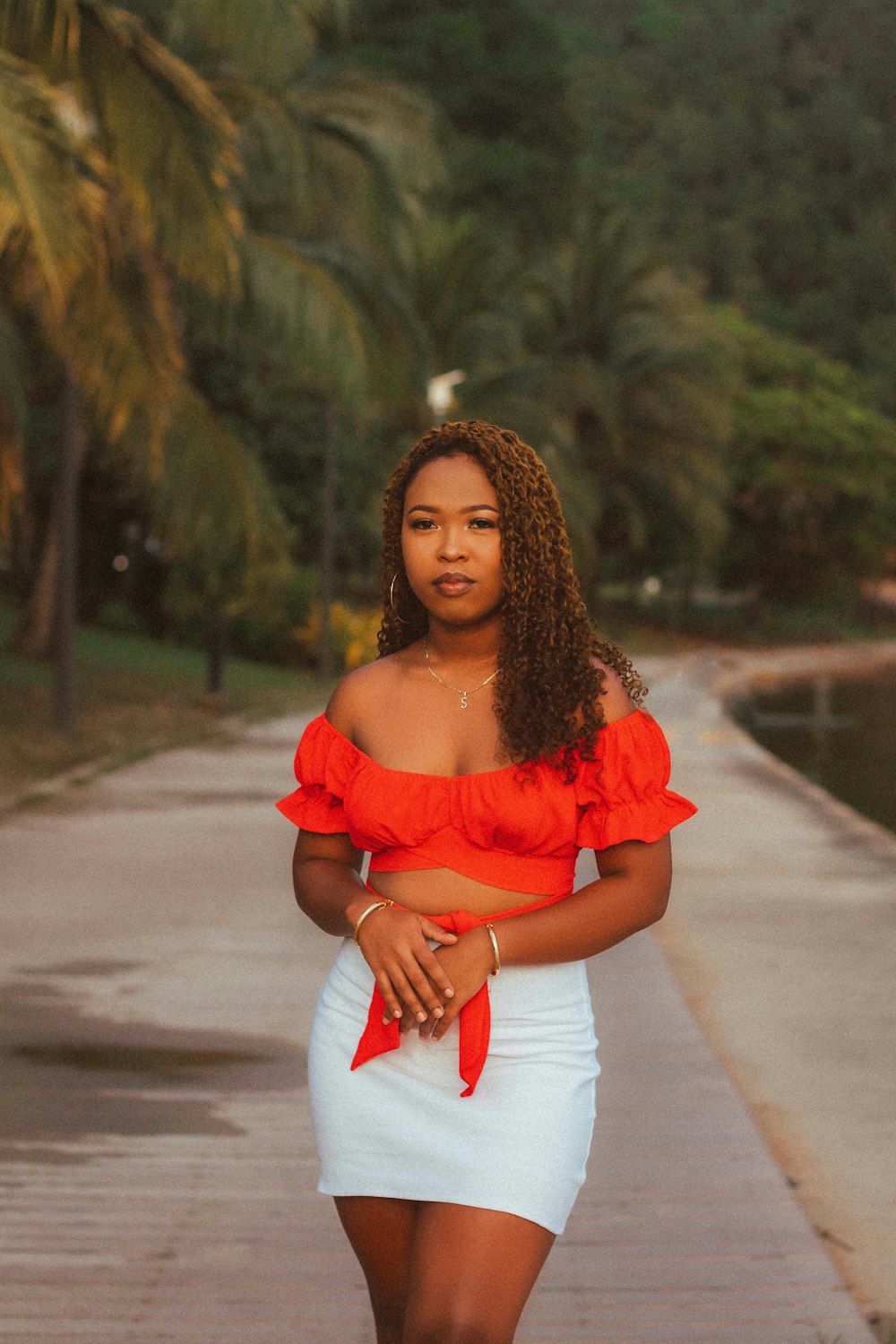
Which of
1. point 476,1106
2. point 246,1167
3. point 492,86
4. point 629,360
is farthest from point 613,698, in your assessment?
point 492,86

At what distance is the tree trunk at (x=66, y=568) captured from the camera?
1809cm

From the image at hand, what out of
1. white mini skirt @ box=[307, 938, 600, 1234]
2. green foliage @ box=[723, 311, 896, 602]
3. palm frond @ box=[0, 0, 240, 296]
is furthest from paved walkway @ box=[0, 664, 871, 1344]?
green foliage @ box=[723, 311, 896, 602]

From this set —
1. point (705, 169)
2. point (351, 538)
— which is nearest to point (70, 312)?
point (351, 538)

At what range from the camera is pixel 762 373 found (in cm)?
6938

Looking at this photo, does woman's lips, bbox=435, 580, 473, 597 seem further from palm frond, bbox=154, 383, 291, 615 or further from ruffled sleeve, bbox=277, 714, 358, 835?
palm frond, bbox=154, 383, 291, 615

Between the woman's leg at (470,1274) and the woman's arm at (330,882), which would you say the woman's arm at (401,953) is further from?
the woman's leg at (470,1274)

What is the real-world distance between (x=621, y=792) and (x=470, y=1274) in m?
0.69

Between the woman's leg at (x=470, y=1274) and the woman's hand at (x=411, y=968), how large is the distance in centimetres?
29

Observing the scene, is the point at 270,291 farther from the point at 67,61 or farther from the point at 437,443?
the point at 437,443

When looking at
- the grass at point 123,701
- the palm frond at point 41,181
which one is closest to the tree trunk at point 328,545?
the grass at point 123,701

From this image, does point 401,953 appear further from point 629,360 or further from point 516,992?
point 629,360

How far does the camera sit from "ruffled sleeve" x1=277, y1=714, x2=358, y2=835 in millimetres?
2842

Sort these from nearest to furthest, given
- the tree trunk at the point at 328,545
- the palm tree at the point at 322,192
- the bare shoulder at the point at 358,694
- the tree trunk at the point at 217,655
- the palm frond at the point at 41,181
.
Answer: the bare shoulder at the point at 358,694, the palm frond at the point at 41,181, the palm tree at the point at 322,192, the tree trunk at the point at 217,655, the tree trunk at the point at 328,545

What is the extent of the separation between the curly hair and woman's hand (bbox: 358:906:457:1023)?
0.28 metres
